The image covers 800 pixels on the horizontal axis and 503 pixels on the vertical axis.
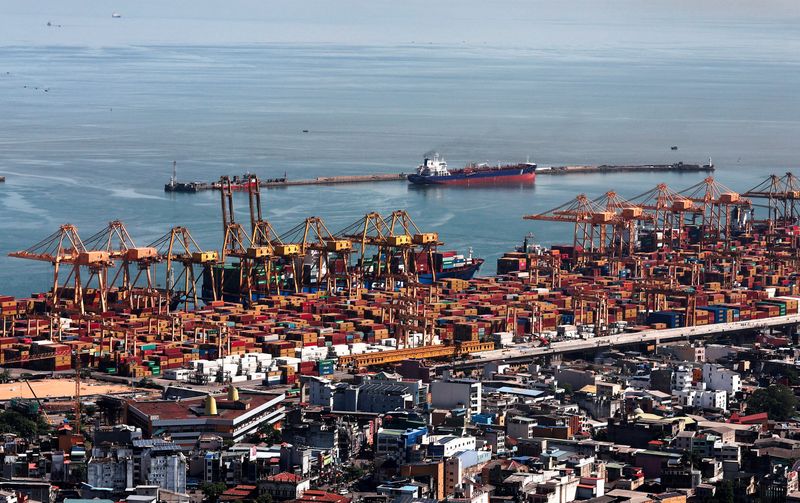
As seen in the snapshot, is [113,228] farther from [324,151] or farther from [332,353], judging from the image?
[324,151]

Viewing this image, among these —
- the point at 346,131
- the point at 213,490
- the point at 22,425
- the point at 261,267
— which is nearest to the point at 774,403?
the point at 213,490

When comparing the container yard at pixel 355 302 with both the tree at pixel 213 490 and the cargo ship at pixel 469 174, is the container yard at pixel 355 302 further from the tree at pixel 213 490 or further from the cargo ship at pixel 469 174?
the cargo ship at pixel 469 174

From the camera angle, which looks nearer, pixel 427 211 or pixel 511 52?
pixel 427 211

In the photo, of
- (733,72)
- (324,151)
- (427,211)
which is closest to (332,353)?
(427,211)

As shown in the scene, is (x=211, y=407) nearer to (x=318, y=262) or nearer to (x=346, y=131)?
(x=318, y=262)

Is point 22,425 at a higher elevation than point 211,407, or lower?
lower
